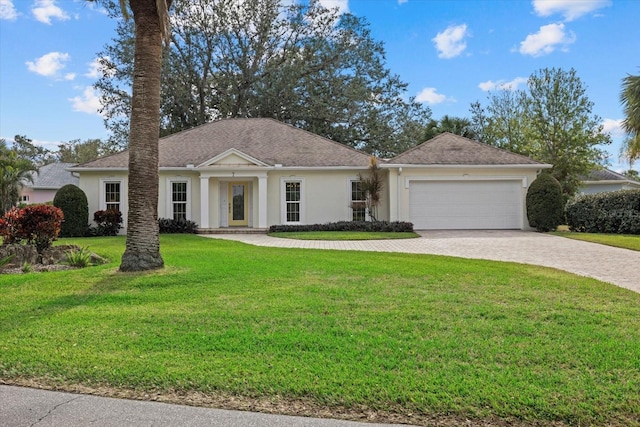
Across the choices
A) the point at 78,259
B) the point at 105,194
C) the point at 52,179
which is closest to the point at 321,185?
the point at 105,194

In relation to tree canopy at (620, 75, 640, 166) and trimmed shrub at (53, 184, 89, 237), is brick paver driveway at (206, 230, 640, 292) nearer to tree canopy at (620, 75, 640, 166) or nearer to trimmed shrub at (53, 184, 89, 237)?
tree canopy at (620, 75, 640, 166)

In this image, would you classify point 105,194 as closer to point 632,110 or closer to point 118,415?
point 118,415

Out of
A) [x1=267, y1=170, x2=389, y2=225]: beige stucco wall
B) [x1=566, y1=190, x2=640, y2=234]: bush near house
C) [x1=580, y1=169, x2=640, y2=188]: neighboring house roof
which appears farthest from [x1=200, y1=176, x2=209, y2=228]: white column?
[x1=580, y1=169, x2=640, y2=188]: neighboring house roof

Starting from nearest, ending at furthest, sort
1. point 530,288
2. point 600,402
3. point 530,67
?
point 600,402 < point 530,288 < point 530,67

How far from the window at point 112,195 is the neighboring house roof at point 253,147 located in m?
0.94

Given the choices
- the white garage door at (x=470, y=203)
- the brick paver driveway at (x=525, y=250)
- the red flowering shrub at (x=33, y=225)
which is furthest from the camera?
the white garage door at (x=470, y=203)

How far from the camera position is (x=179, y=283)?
24.7 feet

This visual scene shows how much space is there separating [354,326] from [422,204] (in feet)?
51.4

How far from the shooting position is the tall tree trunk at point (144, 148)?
8.54 meters

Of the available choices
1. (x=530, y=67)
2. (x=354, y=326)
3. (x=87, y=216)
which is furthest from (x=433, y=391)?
(x=530, y=67)

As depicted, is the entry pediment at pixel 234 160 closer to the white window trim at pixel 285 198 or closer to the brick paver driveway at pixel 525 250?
the white window trim at pixel 285 198

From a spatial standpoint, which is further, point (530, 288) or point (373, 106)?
point (373, 106)

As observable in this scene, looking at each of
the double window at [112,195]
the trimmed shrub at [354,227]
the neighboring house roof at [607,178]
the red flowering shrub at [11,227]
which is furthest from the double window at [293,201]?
the neighboring house roof at [607,178]

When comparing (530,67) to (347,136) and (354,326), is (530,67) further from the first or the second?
(354,326)
